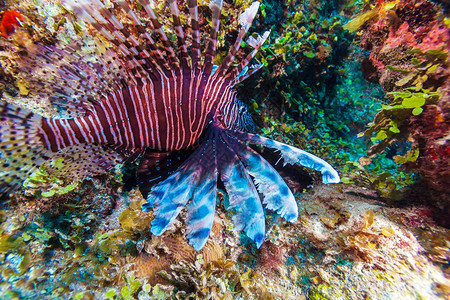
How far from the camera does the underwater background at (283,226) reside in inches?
57.3

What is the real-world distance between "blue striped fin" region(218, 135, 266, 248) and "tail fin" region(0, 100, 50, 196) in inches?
69.7

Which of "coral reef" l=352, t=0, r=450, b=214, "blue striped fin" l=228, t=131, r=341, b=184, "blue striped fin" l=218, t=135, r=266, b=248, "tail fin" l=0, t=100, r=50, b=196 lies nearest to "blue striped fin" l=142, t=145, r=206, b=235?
"blue striped fin" l=218, t=135, r=266, b=248

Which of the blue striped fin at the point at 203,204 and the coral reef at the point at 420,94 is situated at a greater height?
the coral reef at the point at 420,94

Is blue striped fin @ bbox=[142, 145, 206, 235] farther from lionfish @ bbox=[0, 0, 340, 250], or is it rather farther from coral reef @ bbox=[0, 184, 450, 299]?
coral reef @ bbox=[0, 184, 450, 299]

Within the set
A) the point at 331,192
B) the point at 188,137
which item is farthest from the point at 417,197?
the point at 188,137

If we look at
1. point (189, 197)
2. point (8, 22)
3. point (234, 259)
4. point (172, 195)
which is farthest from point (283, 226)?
point (8, 22)

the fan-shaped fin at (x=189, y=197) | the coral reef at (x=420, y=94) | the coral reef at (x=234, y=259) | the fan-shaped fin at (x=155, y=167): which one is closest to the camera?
the coral reef at (x=234, y=259)

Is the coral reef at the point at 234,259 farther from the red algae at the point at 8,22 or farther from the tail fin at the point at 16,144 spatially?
the red algae at the point at 8,22

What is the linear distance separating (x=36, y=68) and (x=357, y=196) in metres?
4.07

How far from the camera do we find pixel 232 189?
169cm

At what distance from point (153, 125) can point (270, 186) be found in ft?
4.84

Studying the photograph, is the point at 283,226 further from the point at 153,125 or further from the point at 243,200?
the point at 153,125

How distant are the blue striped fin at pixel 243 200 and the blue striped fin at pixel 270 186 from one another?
7 centimetres

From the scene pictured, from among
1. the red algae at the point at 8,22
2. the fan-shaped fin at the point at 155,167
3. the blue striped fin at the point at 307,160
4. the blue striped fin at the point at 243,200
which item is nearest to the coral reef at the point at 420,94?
the blue striped fin at the point at 307,160
